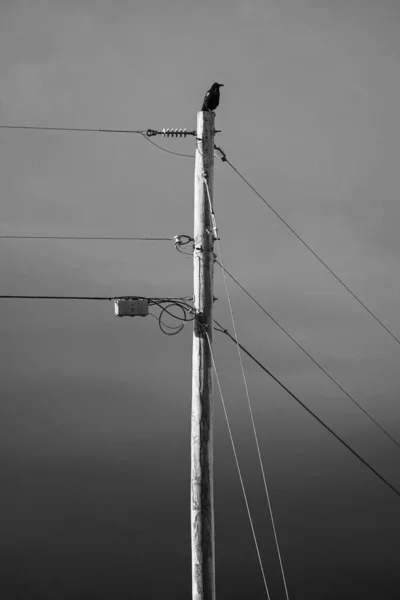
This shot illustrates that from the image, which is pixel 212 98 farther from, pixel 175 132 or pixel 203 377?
pixel 203 377

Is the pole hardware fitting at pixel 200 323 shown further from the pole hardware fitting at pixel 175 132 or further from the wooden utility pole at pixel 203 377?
the pole hardware fitting at pixel 175 132

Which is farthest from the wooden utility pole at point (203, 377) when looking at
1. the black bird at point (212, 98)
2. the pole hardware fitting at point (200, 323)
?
the black bird at point (212, 98)

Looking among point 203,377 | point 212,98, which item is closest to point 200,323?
point 203,377

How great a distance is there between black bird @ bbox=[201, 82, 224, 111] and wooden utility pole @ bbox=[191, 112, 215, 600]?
25cm

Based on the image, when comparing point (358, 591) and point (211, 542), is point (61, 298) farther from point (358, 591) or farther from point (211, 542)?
point (358, 591)

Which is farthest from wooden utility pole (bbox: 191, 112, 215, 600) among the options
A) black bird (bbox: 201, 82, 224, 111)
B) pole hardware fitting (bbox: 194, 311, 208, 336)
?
black bird (bbox: 201, 82, 224, 111)

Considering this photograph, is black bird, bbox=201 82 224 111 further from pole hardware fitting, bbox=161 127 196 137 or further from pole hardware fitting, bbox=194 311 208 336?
pole hardware fitting, bbox=194 311 208 336

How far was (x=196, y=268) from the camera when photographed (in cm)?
1357

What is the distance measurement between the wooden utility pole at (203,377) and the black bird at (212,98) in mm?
254

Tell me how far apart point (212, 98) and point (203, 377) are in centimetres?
461

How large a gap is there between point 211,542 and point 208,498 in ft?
2.17

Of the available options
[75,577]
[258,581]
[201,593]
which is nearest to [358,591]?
[258,581]

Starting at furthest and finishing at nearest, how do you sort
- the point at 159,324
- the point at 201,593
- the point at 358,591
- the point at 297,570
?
the point at 297,570, the point at 358,591, the point at 159,324, the point at 201,593

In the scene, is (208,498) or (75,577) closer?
(208,498)
